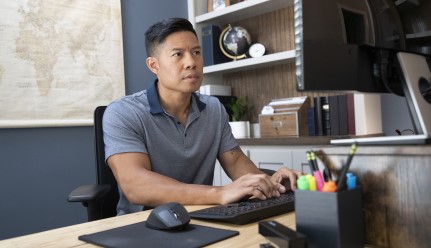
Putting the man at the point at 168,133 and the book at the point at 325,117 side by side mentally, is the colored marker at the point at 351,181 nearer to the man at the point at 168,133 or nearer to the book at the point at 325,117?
the man at the point at 168,133

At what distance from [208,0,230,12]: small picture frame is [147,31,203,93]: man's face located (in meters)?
1.47

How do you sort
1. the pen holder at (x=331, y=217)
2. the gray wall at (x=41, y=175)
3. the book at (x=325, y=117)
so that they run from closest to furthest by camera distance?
1. the pen holder at (x=331, y=217)
2. the gray wall at (x=41, y=175)
3. the book at (x=325, y=117)

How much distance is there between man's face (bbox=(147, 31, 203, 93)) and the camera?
5.13ft

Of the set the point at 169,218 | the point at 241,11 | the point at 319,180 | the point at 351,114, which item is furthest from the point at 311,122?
the point at 319,180

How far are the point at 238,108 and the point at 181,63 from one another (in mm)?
1377

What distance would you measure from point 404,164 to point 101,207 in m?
1.16

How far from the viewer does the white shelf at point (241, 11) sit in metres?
2.71

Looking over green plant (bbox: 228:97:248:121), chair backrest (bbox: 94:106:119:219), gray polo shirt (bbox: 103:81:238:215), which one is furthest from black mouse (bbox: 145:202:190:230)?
green plant (bbox: 228:97:248:121)

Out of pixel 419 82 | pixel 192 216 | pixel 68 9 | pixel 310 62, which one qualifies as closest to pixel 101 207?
pixel 192 216

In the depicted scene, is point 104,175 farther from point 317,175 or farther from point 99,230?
point 317,175

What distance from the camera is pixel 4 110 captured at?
2.12 meters

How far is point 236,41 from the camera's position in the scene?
113 inches

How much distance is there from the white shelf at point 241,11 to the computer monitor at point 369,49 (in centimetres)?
190

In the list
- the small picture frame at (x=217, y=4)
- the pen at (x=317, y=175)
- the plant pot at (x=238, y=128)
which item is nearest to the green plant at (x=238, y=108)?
the plant pot at (x=238, y=128)
